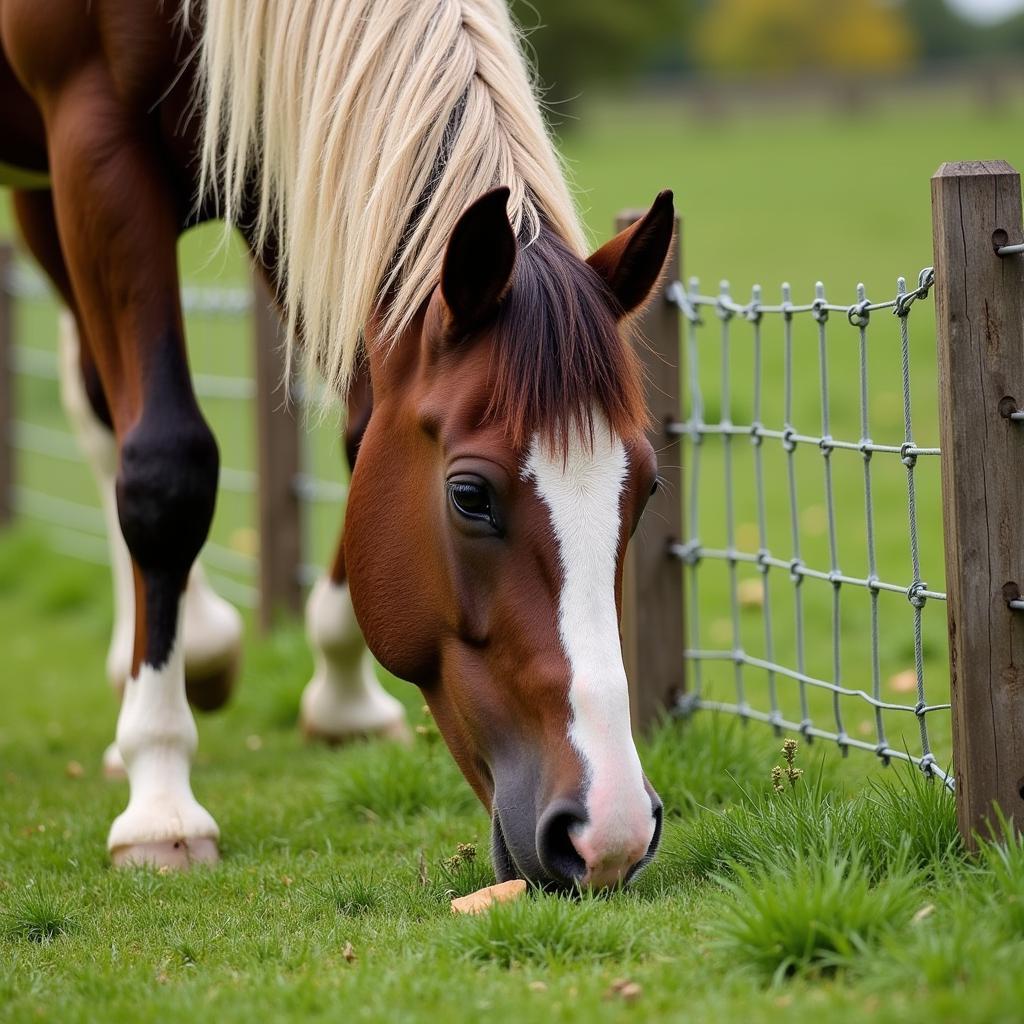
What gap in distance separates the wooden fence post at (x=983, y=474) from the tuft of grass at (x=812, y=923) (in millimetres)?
375

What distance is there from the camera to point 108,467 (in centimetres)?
473

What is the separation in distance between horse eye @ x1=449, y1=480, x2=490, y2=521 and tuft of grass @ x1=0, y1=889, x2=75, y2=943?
1.09 m

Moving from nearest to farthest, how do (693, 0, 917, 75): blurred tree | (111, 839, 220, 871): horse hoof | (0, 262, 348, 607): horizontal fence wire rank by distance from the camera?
(111, 839, 220, 871): horse hoof → (0, 262, 348, 607): horizontal fence wire → (693, 0, 917, 75): blurred tree

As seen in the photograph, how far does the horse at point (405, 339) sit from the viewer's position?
2.38 metres

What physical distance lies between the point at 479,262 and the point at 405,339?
→ 11.3 inches

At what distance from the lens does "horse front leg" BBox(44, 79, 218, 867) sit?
3.24 meters

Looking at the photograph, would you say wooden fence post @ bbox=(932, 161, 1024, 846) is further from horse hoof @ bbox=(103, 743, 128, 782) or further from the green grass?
horse hoof @ bbox=(103, 743, 128, 782)

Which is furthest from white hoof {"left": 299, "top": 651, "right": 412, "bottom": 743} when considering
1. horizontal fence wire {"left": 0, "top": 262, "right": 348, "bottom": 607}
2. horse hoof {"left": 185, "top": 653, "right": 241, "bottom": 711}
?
horizontal fence wire {"left": 0, "top": 262, "right": 348, "bottom": 607}

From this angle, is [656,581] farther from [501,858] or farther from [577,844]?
[577,844]

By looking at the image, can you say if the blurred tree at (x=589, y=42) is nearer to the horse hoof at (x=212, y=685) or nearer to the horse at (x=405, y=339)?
the horse hoof at (x=212, y=685)

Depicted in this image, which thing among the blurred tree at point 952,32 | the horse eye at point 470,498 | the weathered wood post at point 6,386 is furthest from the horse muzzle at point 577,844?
the blurred tree at point 952,32

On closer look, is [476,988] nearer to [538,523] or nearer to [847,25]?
[538,523]

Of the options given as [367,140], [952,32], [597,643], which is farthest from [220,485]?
[952,32]

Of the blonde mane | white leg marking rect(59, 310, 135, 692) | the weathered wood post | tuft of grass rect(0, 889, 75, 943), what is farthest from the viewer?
the weathered wood post
